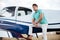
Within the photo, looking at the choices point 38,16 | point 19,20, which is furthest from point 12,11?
point 38,16

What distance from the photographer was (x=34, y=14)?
2219mm

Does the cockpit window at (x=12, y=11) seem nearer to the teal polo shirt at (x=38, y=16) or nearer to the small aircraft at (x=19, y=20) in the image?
the small aircraft at (x=19, y=20)

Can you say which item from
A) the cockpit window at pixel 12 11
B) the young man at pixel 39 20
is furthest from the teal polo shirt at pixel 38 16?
the cockpit window at pixel 12 11

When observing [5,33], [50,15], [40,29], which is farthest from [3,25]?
[50,15]

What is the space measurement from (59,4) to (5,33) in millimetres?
1013

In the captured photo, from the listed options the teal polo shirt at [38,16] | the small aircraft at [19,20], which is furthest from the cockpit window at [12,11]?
the teal polo shirt at [38,16]

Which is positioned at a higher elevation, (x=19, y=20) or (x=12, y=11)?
(x=12, y=11)

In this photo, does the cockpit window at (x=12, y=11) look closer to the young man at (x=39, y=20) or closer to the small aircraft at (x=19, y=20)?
the small aircraft at (x=19, y=20)

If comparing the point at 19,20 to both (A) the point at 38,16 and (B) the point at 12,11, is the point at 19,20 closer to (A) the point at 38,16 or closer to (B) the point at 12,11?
(B) the point at 12,11

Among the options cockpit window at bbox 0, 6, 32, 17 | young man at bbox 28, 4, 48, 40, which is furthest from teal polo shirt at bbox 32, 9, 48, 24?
cockpit window at bbox 0, 6, 32, 17

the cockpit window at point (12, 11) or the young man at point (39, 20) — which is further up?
the cockpit window at point (12, 11)

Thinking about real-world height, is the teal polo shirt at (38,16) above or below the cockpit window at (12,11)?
below

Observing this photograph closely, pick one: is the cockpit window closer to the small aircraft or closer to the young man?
the small aircraft

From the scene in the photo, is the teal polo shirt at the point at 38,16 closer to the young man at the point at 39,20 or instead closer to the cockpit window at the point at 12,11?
the young man at the point at 39,20
